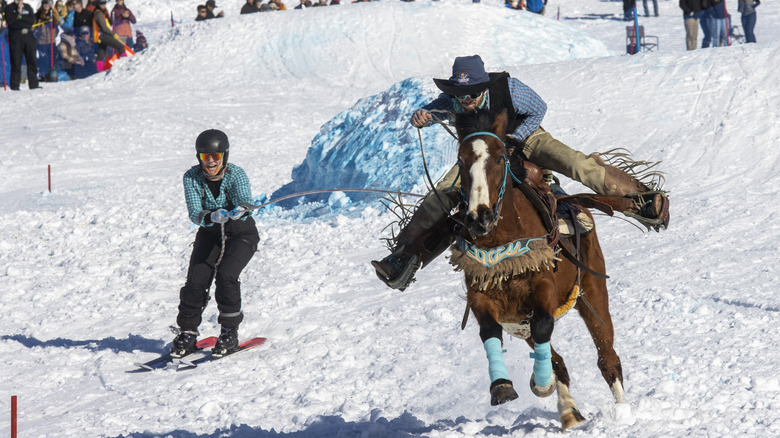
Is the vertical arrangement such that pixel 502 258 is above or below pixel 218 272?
above

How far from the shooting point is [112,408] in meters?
6.69

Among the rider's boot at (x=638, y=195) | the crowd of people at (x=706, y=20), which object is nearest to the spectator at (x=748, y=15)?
the crowd of people at (x=706, y=20)

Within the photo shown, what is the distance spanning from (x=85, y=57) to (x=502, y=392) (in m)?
22.0

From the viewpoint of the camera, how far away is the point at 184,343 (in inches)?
→ 309

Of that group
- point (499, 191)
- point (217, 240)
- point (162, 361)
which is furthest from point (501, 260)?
point (162, 361)

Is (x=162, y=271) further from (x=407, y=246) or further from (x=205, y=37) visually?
(x=205, y=37)

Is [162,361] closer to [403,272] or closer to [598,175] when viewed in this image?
[403,272]

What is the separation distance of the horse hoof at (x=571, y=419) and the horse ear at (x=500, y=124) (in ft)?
6.19

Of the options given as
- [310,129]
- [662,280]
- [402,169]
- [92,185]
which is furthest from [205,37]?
[662,280]

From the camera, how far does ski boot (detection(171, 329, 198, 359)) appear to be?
25.6 ft

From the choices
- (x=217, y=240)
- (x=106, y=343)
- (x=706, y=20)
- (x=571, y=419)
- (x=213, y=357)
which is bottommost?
(x=106, y=343)

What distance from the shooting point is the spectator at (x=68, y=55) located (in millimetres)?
23109

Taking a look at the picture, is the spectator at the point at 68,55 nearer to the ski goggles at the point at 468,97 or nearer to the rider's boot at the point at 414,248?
the rider's boot at the point at 414,248

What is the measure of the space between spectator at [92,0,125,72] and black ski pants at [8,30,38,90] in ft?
6.20
